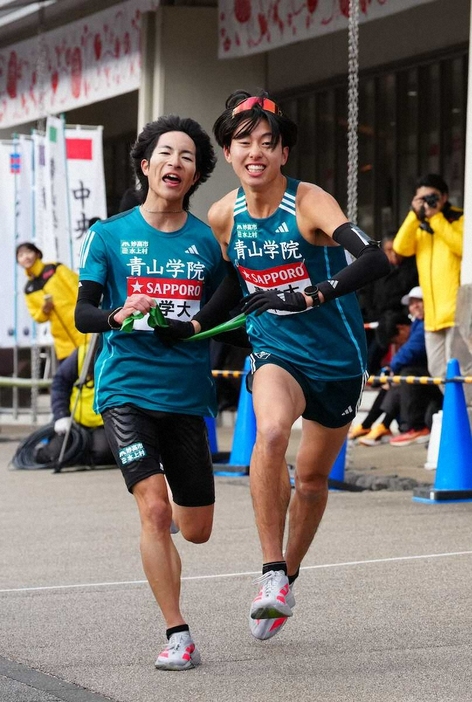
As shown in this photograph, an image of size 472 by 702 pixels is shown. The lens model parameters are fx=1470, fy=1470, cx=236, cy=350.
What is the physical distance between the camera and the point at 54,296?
1580cm

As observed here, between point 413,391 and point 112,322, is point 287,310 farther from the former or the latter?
point 413,391

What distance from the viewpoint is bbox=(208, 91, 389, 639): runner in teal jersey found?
5.59m

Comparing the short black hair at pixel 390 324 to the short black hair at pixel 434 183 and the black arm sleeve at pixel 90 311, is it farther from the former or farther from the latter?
the black arm sleeve at pixel 90 311

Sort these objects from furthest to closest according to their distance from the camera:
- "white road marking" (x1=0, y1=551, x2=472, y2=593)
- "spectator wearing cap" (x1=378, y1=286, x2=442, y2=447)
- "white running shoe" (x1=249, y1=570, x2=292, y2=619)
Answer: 1. "spectator wearing cap" (x1=378, y1=286, x2=442, y2=447)
2. "white road marking" (x1=0, y1=551, x2=472, y2=593)
3. "white running shoe" (x1=249, y1=570, x2=292, y2=619)

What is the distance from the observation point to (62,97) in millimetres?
19312

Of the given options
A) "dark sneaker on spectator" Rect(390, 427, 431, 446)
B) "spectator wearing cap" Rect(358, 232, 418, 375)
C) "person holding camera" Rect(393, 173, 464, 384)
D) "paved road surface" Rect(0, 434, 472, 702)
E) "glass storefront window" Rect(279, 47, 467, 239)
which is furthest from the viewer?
"glass storefront window" Rect(279, 47, 467, 239)

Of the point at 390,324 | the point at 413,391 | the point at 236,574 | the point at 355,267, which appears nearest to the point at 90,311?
the point at 355,267

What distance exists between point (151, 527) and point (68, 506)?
5340 millimetres

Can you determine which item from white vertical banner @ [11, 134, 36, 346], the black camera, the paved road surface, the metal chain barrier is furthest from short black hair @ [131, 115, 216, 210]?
white vertical banner @ [11, 134, 36, 346]

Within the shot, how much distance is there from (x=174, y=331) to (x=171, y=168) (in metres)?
0.66

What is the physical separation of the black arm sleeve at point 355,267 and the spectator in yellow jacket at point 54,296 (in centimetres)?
997

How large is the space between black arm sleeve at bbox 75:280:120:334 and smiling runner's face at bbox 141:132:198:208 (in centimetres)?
42

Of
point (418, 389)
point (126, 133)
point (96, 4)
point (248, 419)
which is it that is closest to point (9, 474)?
point (248, 419)

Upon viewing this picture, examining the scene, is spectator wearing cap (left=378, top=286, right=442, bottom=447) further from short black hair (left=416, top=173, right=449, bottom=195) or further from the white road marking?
the white road marking
